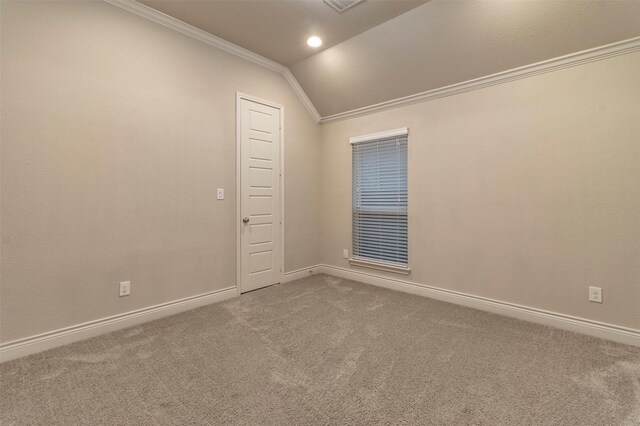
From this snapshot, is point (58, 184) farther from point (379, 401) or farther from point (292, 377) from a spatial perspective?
point (379, 401)

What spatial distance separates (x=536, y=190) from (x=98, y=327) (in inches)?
161

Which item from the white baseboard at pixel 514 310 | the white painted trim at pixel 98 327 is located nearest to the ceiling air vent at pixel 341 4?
the white baseboard at pixel 514 310

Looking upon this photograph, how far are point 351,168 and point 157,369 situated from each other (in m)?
3.19

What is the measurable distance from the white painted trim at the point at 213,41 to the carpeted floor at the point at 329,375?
2884 millimetres

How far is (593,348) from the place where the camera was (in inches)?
88.7

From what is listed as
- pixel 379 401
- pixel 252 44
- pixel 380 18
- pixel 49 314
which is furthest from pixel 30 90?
pixel 379 401

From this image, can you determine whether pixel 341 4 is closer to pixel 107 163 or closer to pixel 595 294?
pixel 107 163

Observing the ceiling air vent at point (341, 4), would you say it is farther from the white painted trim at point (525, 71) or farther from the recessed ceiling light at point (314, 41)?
the white painted trim at point (525, 71)

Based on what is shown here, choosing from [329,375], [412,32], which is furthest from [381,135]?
[329,375]

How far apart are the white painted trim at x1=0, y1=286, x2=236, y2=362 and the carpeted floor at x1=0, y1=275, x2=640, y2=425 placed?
3.0 inches

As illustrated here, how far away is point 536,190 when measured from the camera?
2734 millimetres

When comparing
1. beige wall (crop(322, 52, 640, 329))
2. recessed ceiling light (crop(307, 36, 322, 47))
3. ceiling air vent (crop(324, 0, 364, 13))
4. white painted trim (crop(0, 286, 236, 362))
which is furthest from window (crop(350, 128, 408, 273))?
white painted trim (crop(0, 286, 236, 362))

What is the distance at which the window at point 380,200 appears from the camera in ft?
12.1

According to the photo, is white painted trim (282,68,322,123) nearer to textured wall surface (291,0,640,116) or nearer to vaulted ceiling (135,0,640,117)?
textured wall surface (291,0,640,116)
